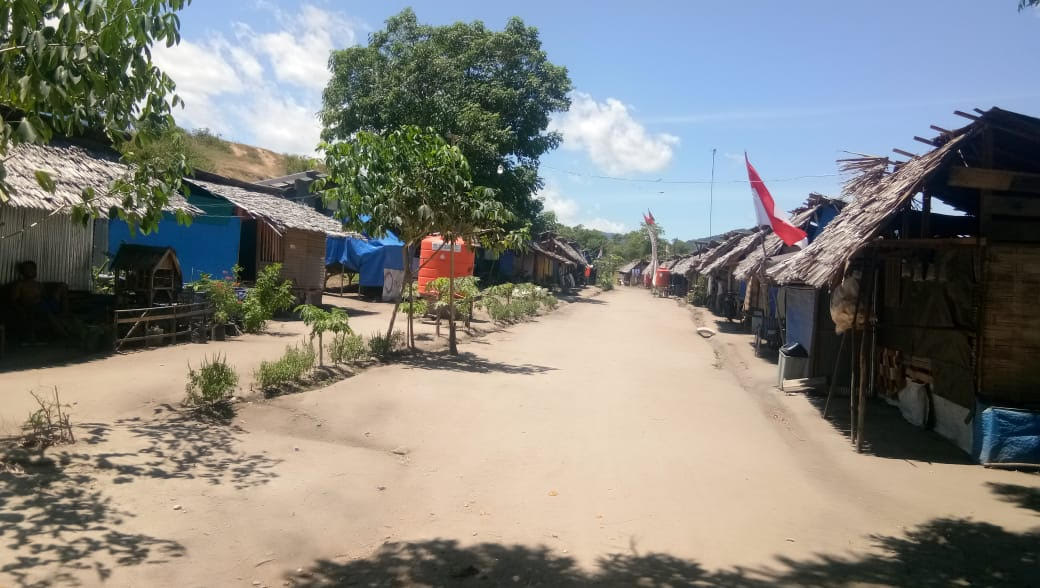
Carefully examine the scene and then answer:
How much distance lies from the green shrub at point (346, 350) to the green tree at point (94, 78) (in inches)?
210

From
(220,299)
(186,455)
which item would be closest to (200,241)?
(220,299)

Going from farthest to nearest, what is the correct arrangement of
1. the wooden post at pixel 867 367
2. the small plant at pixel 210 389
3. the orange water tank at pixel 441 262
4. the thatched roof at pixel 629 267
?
the thatched roof at pixel 629 267, the orange water tank at pixel 441 262, the wooden post at pixel 867 367, the small plant at pixel 210 389

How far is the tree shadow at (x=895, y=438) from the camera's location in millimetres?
7715

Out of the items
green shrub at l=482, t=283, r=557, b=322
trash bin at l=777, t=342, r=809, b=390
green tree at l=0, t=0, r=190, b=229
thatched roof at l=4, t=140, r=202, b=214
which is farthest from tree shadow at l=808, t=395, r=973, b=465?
green shrub at l=482, t=283, r=557, b=322

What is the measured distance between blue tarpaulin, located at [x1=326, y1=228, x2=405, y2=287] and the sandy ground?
49.9 ft

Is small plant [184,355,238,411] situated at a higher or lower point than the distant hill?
lower

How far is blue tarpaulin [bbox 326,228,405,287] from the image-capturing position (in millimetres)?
25500

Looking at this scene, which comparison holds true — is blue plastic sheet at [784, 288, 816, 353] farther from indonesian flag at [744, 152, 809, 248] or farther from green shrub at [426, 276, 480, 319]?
green shrub at [426, 276, 480, 319]

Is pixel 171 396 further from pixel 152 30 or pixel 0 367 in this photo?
pixel 152 30

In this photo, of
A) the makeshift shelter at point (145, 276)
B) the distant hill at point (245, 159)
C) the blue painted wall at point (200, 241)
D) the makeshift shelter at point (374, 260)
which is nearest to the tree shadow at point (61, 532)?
the makeshift shelter at point (145, 276)

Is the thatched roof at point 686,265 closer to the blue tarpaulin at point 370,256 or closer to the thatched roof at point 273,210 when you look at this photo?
the blue tarpaulin at point 370,256

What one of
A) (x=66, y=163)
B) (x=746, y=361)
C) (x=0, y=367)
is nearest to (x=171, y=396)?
(x=0, y=367)

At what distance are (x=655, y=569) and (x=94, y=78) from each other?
4.67 metres

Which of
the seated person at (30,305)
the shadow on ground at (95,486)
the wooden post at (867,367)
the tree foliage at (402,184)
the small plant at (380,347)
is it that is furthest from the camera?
the small plant at (380,347)
